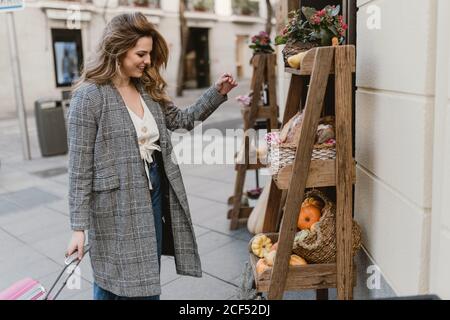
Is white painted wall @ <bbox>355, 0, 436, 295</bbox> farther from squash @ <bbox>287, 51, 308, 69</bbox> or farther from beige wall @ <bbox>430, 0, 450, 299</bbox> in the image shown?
squash @ <bbox>287, 51, 308, 69</bbox>

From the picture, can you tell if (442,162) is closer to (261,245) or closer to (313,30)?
(313,30)

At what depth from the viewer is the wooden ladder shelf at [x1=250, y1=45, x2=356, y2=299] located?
2.22 metres

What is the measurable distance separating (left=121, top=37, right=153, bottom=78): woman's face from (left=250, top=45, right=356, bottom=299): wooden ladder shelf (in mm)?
804

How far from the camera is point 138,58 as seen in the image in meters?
2.54

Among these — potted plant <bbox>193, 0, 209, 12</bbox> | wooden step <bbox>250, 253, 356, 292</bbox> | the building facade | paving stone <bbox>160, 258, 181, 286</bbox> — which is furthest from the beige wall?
potted plant <bbox>193, 0, 209, 12</bbox>

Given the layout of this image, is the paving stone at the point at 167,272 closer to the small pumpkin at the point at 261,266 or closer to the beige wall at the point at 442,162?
the small pumpkin at the point at 261,266

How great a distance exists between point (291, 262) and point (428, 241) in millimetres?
662

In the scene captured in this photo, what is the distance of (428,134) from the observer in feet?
6.57

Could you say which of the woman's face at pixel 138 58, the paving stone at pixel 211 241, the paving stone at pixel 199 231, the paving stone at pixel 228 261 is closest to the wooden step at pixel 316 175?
the woman's face at pixel 138 58

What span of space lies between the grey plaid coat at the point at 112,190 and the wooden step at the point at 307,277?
0.57m

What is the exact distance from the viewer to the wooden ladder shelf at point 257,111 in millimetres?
4551

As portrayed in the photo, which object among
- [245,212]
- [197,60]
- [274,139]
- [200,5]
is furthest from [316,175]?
[197,60]
